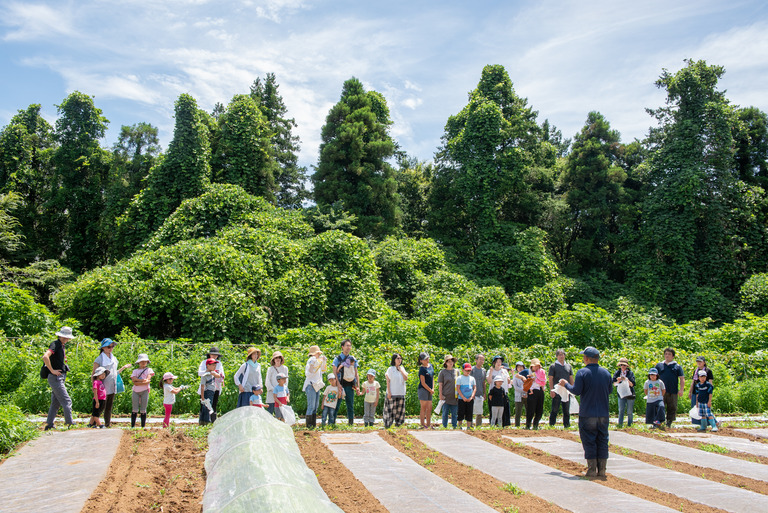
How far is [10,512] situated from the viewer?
4535 mm

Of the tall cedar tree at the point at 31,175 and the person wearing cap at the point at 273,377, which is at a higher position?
the tall cedar tree at the point at 31,175

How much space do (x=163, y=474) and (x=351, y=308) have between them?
45.2 feet

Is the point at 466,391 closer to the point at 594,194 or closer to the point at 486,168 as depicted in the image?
the point at 486,168

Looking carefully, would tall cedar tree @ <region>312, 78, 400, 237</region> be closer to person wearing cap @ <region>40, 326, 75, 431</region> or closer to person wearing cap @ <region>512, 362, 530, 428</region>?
person wearing cap @ <region>512, 362, 530, 428</region>

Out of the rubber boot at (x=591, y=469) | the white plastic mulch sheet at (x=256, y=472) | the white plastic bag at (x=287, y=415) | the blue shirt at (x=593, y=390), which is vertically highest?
the blue shirt at (x=593, y=390)

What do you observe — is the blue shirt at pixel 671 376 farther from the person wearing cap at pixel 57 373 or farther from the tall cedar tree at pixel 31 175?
the tall cedar tree at pixel 31 175

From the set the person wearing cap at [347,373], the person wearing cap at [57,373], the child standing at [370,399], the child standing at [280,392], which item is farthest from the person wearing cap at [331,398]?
the person wearing cap at [57,373]

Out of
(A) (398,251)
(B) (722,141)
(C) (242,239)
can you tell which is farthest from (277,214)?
(B) (722,141)

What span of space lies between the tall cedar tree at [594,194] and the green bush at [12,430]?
2718 centimetres

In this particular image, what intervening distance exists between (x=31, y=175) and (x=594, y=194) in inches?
1285

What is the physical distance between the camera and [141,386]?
9008mm

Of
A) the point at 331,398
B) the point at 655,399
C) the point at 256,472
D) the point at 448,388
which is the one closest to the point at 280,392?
the point at 331,398

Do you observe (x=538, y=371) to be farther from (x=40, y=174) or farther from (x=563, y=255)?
(x=40, y=174)

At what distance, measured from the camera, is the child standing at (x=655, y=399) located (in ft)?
35.4
